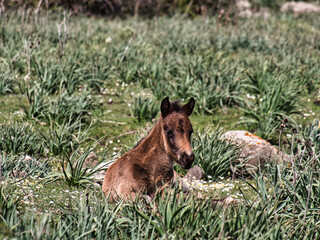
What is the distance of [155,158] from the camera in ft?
16.3

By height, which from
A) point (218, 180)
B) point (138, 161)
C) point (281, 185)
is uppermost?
point (138, 161)

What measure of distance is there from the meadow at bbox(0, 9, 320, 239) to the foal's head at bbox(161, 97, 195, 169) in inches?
16.3

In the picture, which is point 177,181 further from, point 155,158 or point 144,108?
point 144,108

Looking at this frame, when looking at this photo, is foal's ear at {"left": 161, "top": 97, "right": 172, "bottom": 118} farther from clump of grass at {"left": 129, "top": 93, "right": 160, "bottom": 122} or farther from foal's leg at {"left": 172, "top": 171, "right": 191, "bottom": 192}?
clump of grass at {"left": 129, "top": 93, "right": 160, "bottom": 122}

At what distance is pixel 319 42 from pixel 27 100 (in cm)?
1104

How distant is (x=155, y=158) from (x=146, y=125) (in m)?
3.92

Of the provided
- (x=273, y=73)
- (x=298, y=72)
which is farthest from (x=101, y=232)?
(x=298, y=72)

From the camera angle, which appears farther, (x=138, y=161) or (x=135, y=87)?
(x=135, y=87)

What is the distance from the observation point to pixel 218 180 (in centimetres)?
716

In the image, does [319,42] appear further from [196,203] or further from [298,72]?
[196,203]

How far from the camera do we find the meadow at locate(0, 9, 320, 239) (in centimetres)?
434

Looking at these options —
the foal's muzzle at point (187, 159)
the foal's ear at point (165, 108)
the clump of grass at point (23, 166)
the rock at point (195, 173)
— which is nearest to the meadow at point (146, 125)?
the clump of grass at point (23, 166)

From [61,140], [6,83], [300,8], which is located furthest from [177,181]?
[300,8]

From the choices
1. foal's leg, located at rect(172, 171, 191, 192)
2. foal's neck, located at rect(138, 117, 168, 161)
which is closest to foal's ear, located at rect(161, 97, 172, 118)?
foal's neck, located at rect(138, 117, 168, 161)
